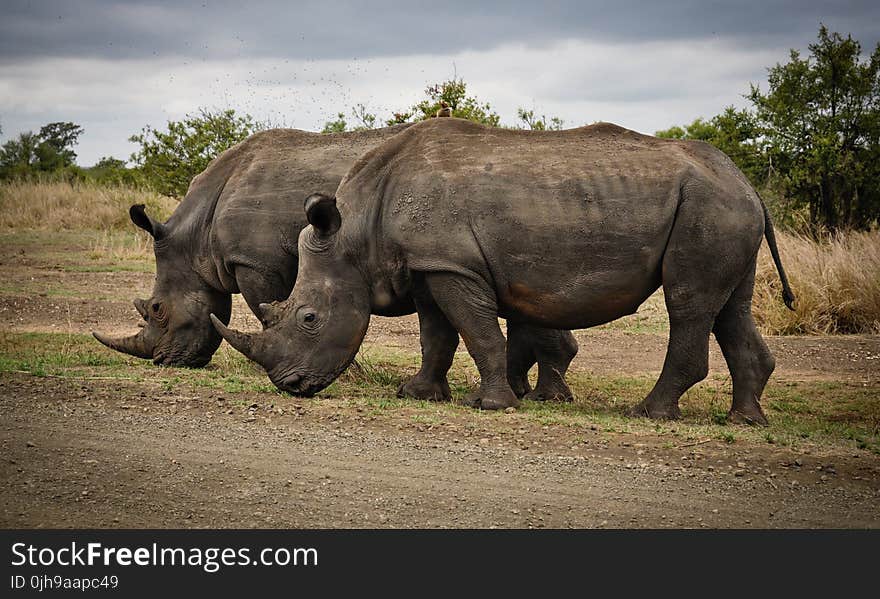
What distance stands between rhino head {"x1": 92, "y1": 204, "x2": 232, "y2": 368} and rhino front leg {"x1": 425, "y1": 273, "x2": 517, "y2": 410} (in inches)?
111

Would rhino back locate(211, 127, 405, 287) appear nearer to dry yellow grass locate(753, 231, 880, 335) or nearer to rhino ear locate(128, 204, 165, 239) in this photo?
rhino ear locate(128, 204, 165, 239)

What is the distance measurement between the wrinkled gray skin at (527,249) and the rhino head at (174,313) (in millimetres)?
1710

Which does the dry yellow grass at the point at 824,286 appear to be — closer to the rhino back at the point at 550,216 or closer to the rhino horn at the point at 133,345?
the rhino back at the point at 550,216

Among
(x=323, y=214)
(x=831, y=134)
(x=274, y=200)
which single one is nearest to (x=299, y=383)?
(x=323, y=214)

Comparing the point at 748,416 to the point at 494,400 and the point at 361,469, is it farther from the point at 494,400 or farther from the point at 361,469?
the point at 361,469

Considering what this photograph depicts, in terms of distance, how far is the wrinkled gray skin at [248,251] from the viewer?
10133 mm

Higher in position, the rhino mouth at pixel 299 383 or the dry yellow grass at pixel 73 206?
the dry yellow grass at pixel 73 206

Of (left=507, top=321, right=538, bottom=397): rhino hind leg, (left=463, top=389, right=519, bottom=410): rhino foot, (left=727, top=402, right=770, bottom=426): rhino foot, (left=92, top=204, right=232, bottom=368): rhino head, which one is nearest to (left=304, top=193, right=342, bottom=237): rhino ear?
(left=463, top=389, right=519, bottom=410): rhino foot

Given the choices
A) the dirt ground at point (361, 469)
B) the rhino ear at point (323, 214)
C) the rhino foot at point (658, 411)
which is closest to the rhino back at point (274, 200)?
the rhino ear at point (323, 214)

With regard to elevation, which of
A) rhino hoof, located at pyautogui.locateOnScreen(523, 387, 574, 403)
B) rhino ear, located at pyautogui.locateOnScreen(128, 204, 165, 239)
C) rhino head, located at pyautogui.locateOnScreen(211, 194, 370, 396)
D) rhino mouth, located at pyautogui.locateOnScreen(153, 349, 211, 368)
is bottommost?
rhino hoof, located at pyautogui.locateOnScreen(523, 387, 574, 403)

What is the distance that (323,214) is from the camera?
914 centimetres

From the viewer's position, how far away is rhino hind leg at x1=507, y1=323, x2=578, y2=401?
1007cm

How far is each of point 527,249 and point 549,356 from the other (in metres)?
1.62
